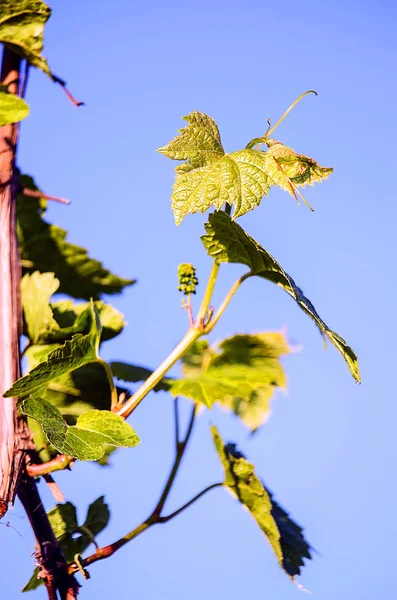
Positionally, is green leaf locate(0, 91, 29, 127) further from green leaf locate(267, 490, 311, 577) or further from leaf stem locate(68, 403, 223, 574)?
green leaf locate(267, 490, 311, 577)

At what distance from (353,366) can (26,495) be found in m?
0.49

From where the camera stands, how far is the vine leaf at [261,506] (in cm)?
116

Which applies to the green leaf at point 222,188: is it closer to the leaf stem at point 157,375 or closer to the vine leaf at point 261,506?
the leaf stem at point 157,375

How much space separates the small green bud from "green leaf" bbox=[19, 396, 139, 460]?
260 mm

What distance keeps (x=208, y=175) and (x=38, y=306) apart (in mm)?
333

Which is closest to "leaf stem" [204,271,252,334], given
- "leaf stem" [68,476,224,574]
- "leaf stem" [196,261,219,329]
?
"leaf stem" [196,261,219,329]

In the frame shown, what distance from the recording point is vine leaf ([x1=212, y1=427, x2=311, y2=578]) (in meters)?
1.16

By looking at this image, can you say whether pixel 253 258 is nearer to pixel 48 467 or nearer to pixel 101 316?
pixel 101 316

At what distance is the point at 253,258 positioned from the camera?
3.70 ft

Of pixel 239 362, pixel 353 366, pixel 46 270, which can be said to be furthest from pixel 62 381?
pixel 353 366

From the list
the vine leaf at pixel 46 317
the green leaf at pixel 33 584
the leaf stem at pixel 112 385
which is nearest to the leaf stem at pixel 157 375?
the leaf stem at pixel 112 385

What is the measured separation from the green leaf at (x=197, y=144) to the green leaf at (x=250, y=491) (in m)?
0.44

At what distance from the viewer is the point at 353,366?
1.00m

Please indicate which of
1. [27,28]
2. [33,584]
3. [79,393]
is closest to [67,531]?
[33,584]
